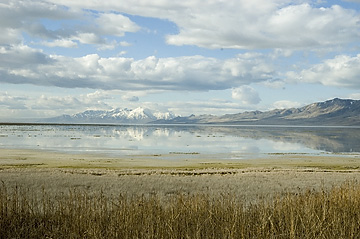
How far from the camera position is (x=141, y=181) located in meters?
22.0

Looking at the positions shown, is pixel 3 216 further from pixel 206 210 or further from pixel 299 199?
pixel 299 199

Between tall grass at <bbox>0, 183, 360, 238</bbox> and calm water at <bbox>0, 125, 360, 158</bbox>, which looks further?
calm water at <bbox>0, 125, 360, 158</bbox>

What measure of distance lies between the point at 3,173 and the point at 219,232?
599 inches

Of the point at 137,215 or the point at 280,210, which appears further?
the point at 280,210

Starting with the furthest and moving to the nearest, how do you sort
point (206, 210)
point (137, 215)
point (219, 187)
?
point (219, 187) → point (206, 210) → point (137, 215)

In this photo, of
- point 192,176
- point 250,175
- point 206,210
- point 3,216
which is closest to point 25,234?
point 3,216

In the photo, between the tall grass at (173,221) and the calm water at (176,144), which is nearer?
the tall grass at (173,221)

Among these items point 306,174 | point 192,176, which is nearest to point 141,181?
point 192,176

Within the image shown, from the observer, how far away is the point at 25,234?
38.8 ft

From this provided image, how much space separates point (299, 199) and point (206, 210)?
10.9ft

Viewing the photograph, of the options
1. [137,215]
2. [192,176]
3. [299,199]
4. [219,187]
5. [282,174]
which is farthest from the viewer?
[282,174]

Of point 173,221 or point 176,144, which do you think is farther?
point 176,144

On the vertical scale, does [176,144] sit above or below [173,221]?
below

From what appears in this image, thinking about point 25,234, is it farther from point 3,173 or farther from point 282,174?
point 282,174
